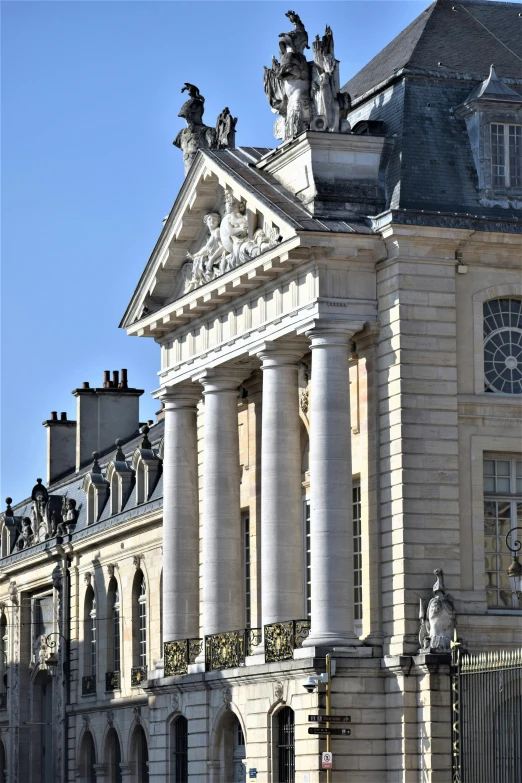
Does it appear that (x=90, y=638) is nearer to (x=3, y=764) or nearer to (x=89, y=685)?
(x=89, y=685)

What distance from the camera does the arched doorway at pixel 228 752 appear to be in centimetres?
4841

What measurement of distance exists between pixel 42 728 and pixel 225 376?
28709mm

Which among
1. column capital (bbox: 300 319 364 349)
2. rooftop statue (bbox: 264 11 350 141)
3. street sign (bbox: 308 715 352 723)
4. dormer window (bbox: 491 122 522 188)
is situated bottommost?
street sign (bbox: 308 715 352 723)

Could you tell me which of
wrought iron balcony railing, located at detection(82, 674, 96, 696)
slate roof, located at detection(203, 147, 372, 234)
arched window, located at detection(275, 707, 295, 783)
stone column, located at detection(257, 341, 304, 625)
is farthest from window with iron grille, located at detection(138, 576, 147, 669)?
slate roof, located at detection(203, 147, 372, 234)

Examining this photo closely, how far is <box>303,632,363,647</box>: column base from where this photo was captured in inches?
1697

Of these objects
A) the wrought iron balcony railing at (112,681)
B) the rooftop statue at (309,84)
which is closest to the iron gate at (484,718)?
the rooftop statue at (309,84)

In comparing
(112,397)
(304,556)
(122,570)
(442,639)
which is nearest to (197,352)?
(304,556)

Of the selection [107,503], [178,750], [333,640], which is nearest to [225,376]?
[333,640]

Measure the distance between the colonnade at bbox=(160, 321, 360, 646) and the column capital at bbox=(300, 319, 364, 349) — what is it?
20mm

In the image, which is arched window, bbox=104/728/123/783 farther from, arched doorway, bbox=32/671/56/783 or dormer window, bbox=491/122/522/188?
dormer window, bbox=491/122/522/188

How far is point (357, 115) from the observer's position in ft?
159

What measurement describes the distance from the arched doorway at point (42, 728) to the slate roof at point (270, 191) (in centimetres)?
2998

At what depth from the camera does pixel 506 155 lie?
1800 inches

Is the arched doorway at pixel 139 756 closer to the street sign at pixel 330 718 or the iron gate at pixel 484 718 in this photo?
the street sign at pixel 330 718
